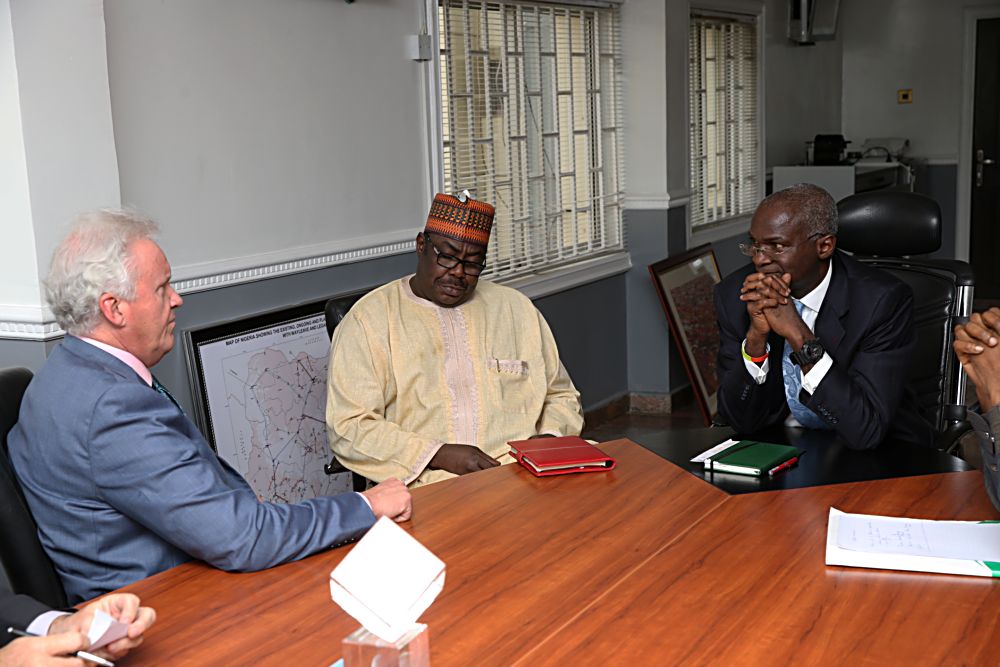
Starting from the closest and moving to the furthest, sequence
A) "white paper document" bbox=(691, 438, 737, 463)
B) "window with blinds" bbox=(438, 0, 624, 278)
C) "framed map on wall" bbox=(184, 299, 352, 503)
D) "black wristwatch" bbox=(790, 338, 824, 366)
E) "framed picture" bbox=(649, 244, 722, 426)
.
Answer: "white paper document" bbox=(691, 438, 737, 463)
"black wristwatch" bbox=(790, 338, 824, 366)
"framed map on wall" bbox=(184, 299, 352, 503)
"window with blinds" bbox=(438, 0, 624, 278)
"framed picture" bbox=(649, 244, 722, 426)

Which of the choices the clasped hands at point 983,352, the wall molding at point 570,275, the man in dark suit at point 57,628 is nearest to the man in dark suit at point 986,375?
the clasped hands at point 983,352

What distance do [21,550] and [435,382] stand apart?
4.59 ft

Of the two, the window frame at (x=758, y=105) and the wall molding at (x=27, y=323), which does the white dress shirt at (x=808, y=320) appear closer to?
the wall molding at (x=27, y=323)

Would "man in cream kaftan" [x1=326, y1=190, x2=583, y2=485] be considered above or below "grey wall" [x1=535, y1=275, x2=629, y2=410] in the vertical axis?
above

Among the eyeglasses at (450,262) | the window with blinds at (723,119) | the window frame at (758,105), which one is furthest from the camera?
the window with blinds at (723,119)

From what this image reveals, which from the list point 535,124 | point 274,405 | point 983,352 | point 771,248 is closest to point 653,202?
point 535,124

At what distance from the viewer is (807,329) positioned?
2945 mm

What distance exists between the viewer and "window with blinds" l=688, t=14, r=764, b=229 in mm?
6998

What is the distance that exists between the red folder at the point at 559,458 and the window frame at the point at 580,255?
218 centimetres

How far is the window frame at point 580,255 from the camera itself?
453 centimetres

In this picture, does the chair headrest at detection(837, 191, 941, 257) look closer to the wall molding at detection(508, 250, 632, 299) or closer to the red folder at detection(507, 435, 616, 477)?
the red folder at detection(507, 435, 616, 477)

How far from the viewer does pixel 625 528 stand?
7.07ft

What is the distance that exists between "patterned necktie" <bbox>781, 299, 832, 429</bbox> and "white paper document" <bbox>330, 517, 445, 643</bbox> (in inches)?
76.7

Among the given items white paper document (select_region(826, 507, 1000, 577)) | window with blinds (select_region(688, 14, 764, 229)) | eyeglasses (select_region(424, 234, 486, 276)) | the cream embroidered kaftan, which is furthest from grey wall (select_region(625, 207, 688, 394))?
white paper document (select_region(826, 507, 1000, 577))
